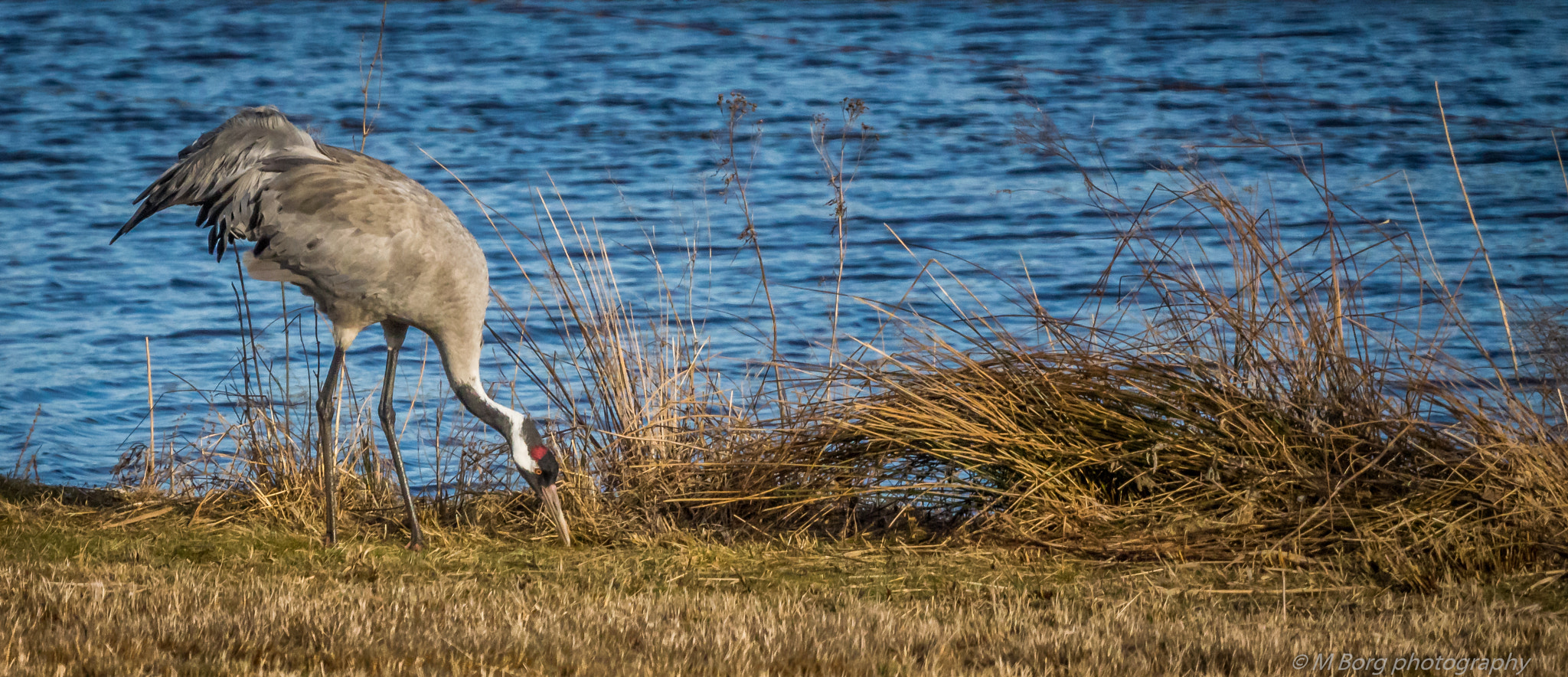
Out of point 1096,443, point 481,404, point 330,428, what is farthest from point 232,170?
point 1096,443

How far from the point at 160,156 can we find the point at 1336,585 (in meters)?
12.4

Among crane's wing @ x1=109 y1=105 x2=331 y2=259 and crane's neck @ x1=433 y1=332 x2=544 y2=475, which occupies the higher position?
crane's wing @ x1=109 y1=105 x2=331 y2=259

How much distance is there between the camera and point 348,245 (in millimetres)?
5059

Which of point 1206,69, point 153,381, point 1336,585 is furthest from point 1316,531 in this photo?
point 1206,69

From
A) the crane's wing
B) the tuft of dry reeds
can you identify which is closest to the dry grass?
the tuft of dry reeds

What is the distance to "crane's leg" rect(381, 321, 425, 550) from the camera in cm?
502

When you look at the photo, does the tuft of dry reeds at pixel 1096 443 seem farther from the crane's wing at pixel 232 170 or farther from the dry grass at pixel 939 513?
the crane's wing at pixel 232 170

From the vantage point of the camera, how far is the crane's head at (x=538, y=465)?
16.6 ft

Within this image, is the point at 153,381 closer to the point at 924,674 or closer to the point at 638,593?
the point at 638,593

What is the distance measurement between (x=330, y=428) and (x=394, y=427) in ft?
0.72

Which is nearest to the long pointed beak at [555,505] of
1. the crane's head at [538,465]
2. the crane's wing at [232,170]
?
the crane's head at [538,465]

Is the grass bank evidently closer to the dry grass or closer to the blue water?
the dry grass

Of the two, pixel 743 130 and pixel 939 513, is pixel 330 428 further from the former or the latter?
pixel 743 130

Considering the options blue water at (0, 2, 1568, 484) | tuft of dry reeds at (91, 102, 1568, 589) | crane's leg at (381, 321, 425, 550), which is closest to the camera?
tuft of dry reeds at (91, 102, 1568, 589)
